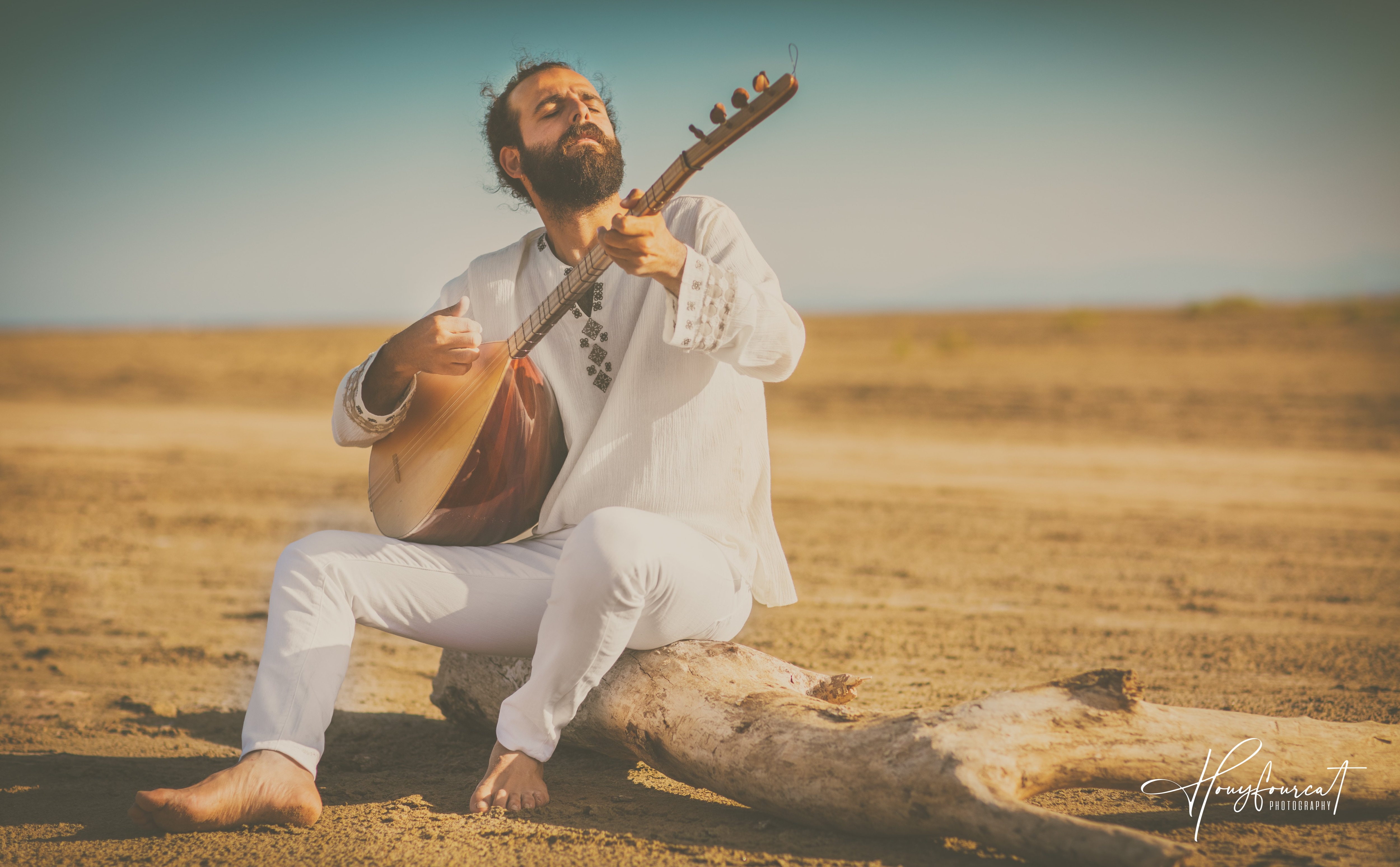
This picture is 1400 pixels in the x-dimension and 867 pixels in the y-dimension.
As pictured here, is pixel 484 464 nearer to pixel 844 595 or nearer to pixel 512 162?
pixel 512 162

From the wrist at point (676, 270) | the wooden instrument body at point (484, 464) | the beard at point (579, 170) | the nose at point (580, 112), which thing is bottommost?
the wooden instrument body at point (484, 464)

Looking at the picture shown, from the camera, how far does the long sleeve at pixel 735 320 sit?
7.33ft

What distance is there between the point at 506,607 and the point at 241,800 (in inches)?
29.4

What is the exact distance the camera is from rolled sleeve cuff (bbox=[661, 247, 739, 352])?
2.22 metres

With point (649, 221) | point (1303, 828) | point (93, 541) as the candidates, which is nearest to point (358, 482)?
point (93, 541)

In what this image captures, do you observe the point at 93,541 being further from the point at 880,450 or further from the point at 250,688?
the point at 880,450

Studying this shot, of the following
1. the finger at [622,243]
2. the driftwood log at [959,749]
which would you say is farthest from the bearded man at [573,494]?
the driftwood log at [959,749]

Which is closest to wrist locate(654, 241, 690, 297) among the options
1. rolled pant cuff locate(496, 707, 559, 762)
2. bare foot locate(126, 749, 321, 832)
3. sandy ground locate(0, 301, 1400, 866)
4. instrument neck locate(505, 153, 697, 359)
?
instrument neck locate(505, 153, 697, 359)

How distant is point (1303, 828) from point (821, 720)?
1.21m

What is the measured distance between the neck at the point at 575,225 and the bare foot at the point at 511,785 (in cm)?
136

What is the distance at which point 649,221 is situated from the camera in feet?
7.09

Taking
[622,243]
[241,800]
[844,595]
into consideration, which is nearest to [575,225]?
[622,243]

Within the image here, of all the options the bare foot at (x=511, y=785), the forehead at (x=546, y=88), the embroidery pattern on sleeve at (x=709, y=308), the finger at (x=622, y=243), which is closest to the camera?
the finger at (x=622, y=243)

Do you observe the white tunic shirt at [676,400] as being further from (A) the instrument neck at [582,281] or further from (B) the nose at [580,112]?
(B) the nose at [580,112]
